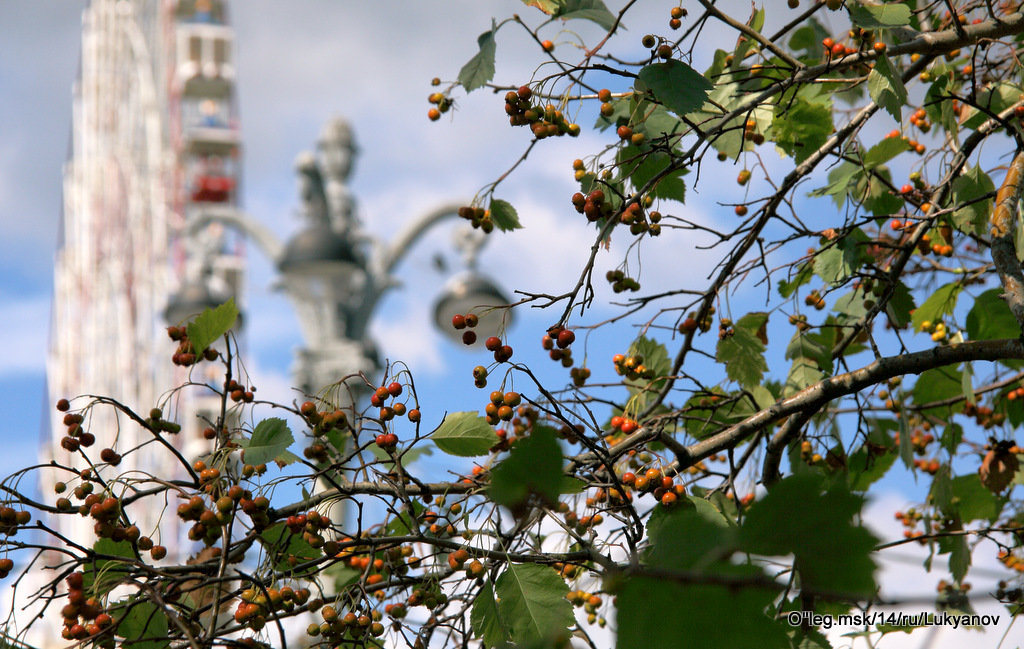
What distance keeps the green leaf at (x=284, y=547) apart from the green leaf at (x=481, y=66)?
80 cm

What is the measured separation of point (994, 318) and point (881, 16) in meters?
0.82

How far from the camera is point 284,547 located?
146 centimetres

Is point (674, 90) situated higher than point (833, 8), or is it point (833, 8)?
point (833, 8)

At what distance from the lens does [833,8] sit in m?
1.60

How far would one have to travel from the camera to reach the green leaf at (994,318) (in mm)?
2041

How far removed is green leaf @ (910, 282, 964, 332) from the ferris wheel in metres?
15.3

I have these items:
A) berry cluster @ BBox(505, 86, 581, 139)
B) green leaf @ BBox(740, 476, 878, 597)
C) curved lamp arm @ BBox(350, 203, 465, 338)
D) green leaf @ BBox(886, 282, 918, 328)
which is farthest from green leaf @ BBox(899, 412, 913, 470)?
curved lamp arm @ BBox(350, 203, 465, 338)

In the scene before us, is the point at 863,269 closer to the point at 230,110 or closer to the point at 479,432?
the point at 479,432

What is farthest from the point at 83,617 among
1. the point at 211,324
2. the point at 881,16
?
the point at 881,16

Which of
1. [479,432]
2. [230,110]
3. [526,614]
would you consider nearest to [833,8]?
[479,432]

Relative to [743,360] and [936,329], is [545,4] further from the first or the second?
[936,329]

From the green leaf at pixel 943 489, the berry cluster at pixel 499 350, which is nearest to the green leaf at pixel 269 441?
the berry cluster at pixel 499 350

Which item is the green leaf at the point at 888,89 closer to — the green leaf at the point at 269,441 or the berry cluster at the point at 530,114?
the berry cluster at the point at 530,114

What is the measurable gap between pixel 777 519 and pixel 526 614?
2.62 ft
